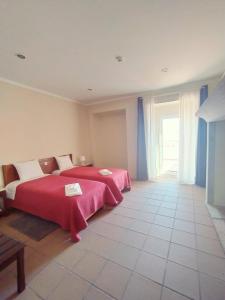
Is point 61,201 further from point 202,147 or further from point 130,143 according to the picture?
point 202,147

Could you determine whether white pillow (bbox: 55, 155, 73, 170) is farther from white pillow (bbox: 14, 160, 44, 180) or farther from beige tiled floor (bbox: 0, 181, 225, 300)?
beige tiled floor (bbox: 0, 181, 225, 300)

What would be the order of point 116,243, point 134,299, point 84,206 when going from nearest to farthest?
point 134,299 < point 116,243 < point 84,206

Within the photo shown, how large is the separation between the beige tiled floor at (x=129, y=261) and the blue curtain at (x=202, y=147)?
4.44ft

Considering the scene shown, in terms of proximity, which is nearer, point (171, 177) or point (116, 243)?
point (116, 243)

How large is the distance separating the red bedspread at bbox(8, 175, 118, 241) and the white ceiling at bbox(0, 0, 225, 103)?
80.5 inches

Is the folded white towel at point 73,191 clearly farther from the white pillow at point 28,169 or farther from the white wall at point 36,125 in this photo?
the white wall at point 36,125

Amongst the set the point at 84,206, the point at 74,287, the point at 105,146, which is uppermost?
the point at 105,146

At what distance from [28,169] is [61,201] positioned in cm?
150

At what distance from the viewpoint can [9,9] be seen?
55.7 inches

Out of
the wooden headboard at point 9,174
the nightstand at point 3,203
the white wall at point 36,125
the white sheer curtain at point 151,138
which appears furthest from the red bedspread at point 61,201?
the white sheer curtain at point 151,138

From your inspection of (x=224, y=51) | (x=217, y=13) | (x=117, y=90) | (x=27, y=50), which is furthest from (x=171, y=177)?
(x=27, y=50)

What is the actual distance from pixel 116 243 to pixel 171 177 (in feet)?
10.8

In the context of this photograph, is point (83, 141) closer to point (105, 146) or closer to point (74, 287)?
point (105, 146)

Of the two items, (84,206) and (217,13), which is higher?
(217,13)
